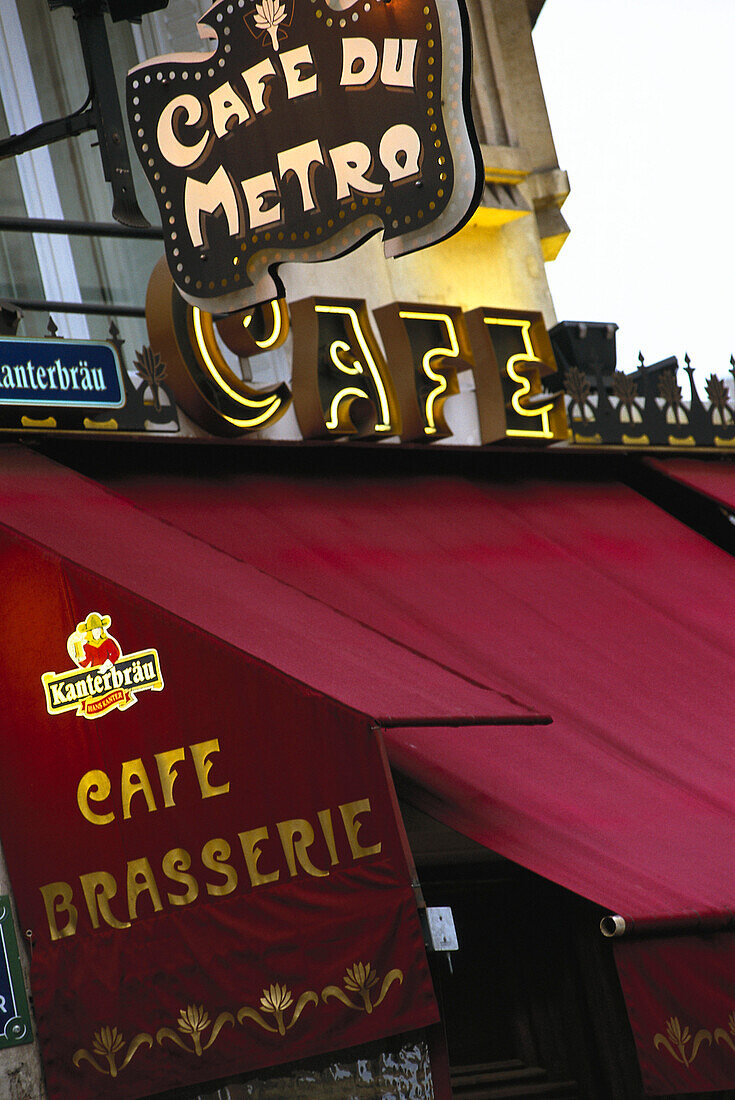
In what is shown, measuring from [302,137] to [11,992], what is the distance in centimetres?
367

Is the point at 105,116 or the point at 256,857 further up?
the point at 105,116

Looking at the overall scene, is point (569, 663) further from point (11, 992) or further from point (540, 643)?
point (11, 992)

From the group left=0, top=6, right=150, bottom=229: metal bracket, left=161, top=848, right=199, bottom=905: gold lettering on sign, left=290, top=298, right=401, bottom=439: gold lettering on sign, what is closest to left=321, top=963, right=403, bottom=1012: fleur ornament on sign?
left=161, top=848, right=199, bottom=905: gold lettering on sign

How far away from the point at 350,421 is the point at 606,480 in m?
1.96

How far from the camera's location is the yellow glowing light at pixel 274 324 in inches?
302

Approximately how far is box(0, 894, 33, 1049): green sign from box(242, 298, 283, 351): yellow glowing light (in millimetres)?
3118

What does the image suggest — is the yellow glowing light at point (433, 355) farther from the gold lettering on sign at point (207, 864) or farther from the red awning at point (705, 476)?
the gold lettering on sign at point (207, 864)

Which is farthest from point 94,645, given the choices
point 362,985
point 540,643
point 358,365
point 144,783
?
point 358,365

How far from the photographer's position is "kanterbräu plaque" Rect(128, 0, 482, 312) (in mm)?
6559

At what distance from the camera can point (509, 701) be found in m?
5.76

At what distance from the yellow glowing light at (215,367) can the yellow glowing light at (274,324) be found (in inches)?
6.8

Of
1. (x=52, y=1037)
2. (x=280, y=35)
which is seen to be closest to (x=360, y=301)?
(x=280, y=35)

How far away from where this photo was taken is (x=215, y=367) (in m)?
7.52

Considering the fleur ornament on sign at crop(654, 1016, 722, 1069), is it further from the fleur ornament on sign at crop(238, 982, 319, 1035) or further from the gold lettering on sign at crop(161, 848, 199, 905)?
the gold lettering on sign at crop(161, 848, 199, 905)
